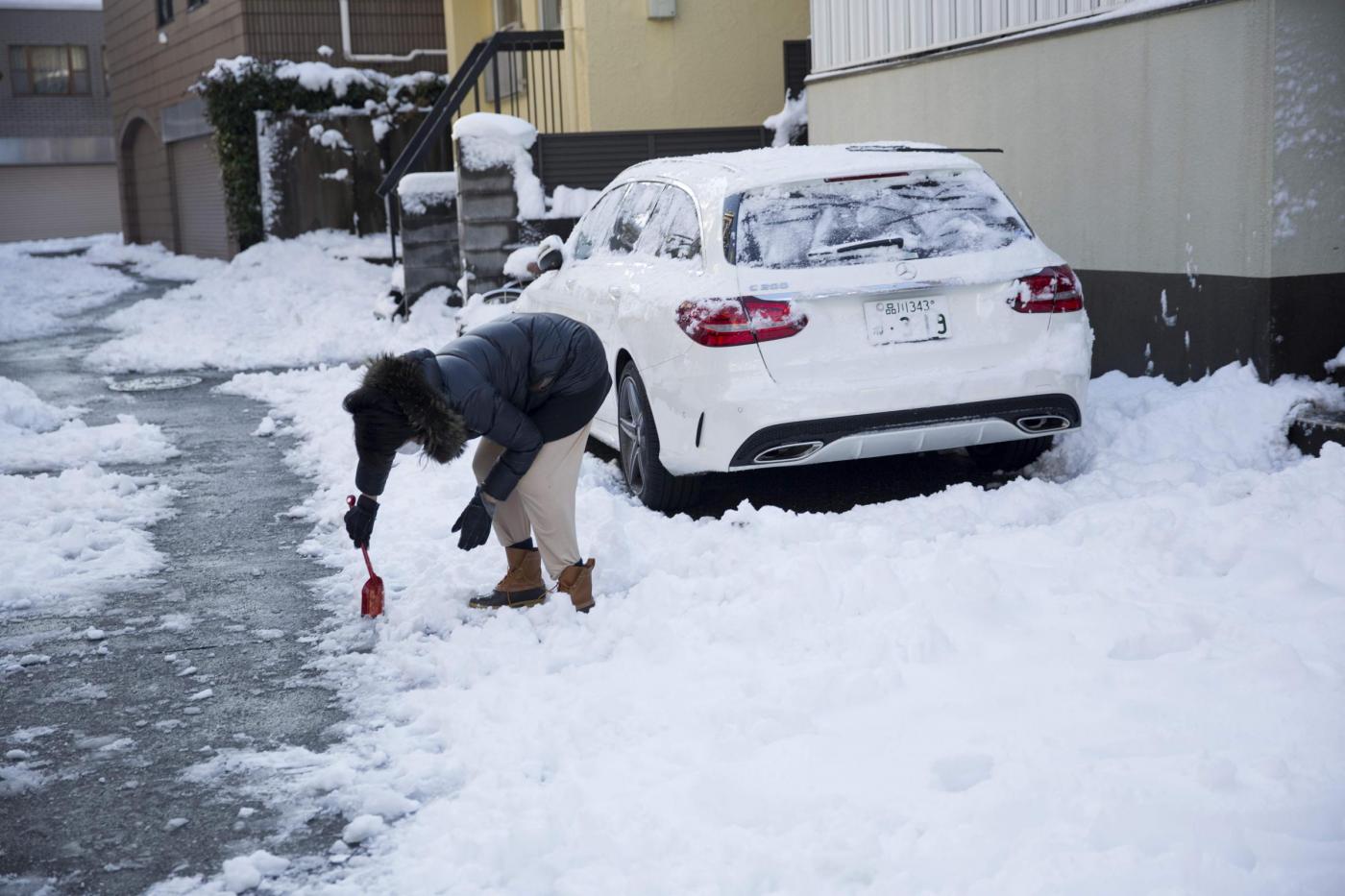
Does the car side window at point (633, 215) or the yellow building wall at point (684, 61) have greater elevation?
the yellow building wall at point (684, 61)

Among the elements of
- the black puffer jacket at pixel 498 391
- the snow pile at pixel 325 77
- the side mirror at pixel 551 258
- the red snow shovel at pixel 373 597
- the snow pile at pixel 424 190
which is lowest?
the red snow shovel at pixel 373 597

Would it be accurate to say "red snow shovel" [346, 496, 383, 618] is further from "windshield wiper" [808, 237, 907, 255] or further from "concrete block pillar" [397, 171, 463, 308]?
"concrete block pillar" [397, 171, 463, 308]

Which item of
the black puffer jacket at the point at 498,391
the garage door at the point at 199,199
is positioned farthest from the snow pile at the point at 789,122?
the garage door at the point at 199,199

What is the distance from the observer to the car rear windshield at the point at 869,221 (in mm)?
6391

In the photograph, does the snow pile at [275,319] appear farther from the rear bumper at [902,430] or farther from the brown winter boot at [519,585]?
the brown winter boot at [519,585]

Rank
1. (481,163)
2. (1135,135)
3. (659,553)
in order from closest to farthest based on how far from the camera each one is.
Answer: (659,553) < (1135,135) < (481,163)

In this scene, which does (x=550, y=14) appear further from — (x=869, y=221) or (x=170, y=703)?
(x=170, y=703)

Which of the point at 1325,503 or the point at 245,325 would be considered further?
the point at 245,325

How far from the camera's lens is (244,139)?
2297cm

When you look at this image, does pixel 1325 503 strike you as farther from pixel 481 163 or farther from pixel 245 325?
pixel 245 325

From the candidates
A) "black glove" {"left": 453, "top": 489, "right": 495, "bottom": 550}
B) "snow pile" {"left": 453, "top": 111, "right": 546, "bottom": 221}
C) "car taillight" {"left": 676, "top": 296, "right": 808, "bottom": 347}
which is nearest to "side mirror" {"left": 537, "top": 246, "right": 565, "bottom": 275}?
"car taillight" {"left": 676, "top": 296, "right": 808, "bottom": 347}

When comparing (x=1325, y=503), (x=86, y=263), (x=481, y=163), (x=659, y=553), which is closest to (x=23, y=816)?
(x=659, y=553)

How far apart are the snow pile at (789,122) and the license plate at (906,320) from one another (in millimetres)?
8136

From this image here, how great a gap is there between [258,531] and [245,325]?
34.6 feet
